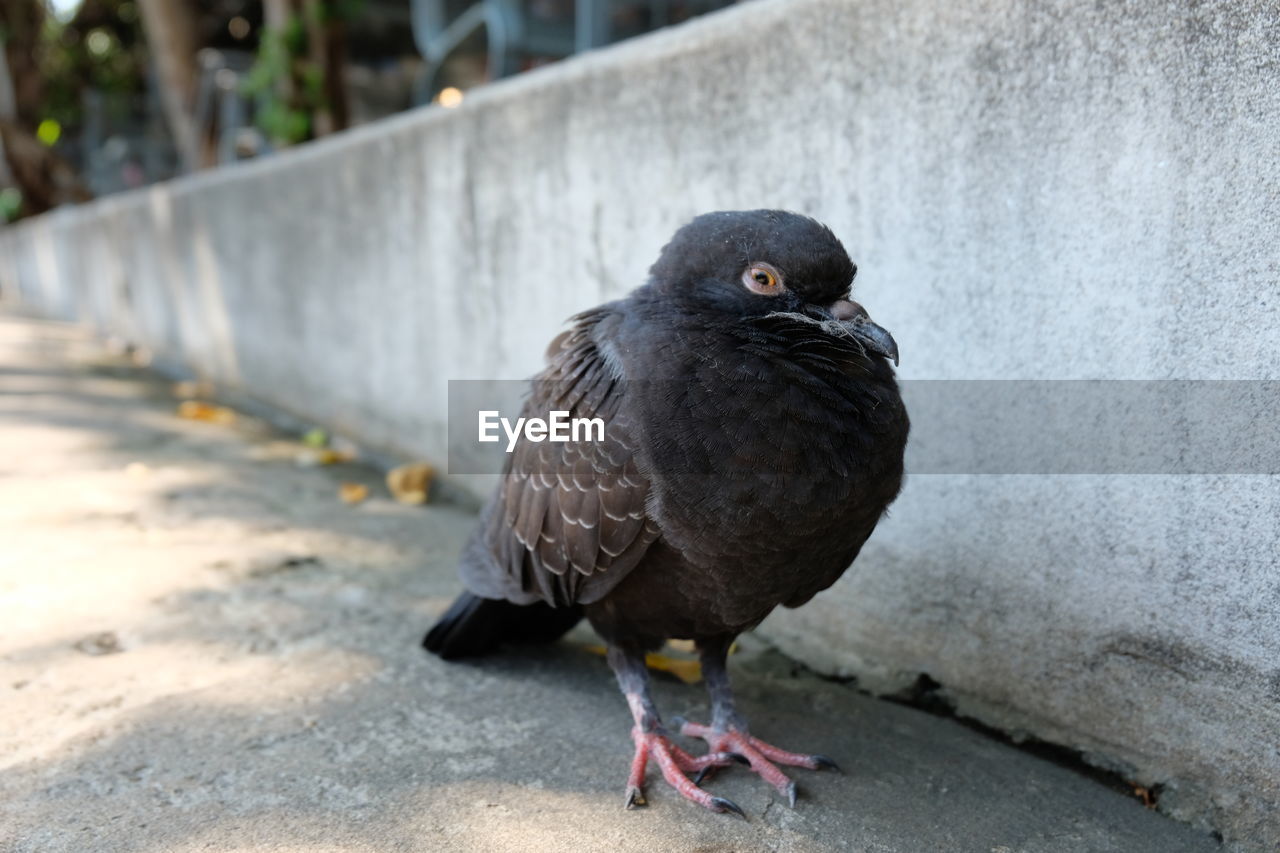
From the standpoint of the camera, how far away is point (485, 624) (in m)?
2.95

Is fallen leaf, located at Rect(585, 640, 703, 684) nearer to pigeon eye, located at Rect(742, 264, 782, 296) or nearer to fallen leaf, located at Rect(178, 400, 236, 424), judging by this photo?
pigeon eye, located at Rect(742, 264, 782, 296)

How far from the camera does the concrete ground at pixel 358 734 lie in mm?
2104

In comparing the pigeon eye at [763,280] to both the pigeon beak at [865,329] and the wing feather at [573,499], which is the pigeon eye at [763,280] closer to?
the pigeon beak at [865,329]

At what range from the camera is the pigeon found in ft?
6.95

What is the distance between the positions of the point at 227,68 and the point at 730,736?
433 inches

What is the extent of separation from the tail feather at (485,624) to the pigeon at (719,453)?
442 millimetres

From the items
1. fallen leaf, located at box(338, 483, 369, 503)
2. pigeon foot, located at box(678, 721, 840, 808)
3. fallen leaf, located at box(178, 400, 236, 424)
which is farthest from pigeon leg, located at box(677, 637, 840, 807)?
fallen leaf, located at box(178, 400, 236, 424)

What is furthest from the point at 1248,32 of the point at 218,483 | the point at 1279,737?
the point at 218,483

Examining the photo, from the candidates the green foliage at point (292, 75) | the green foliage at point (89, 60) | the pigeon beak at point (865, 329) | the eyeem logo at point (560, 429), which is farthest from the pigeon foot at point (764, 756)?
the green foliage at point (89, 60)

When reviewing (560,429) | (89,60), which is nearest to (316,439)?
(560,429)

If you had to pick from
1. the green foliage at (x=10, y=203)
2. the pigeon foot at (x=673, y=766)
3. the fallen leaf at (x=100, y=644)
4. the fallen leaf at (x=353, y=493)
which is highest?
the green foliage at (x=10, y=203)

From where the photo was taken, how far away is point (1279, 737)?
2.05 metres

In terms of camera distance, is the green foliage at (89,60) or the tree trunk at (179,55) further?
the green foliage at (89,60)

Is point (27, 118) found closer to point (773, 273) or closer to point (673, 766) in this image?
point (773, 273)
